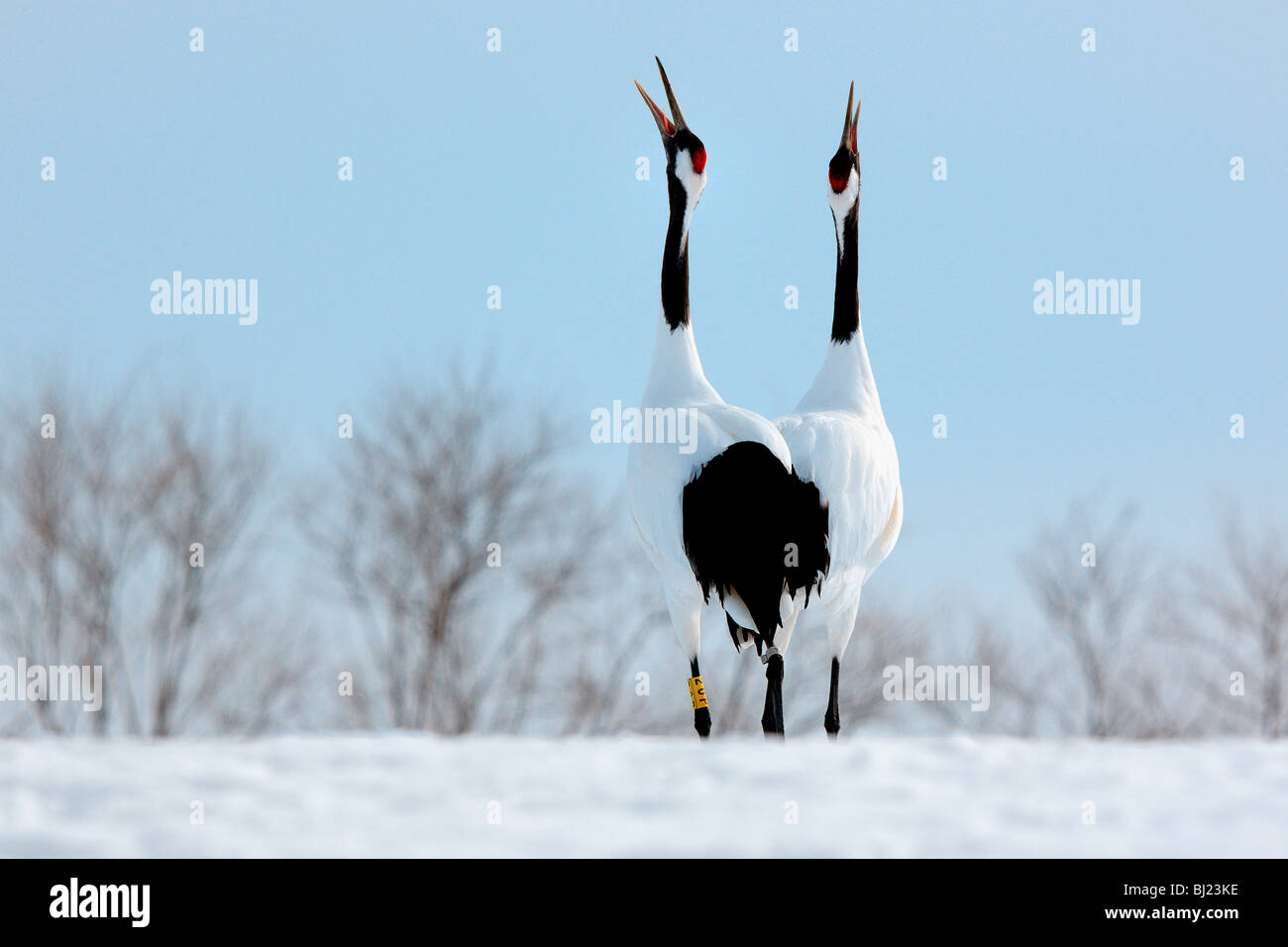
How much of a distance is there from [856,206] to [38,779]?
7.51m

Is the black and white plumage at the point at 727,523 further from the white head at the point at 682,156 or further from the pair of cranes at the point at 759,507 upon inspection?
the white head at the point at 682,156

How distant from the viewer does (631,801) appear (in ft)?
11.9

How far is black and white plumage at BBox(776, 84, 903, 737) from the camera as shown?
26.0 feet

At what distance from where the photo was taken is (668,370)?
8734 mm

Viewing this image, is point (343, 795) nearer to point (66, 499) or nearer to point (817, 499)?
point (817, 499)

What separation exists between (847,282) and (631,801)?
21.8ft

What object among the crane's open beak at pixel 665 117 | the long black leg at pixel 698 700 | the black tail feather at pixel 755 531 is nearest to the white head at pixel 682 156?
the crane's open beak at pixel 665 117

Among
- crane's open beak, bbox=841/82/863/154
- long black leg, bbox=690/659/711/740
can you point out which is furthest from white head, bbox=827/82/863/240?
long black leg, bbox=690/659/711/740

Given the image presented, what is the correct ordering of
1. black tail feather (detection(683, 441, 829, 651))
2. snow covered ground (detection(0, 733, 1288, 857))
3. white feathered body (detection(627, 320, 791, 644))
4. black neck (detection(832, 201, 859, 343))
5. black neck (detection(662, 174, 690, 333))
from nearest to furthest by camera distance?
1. snow covered ground (detection(0, 733, 1288, 857))
2. black tail feather (detection(683, 441, 829, 651))
3. white feathered body (detection(627, 320, 791, 644))
4. black neck (detection(662, 174, 690, 333))
5. black neck (detection(832, 201, 859, 343))

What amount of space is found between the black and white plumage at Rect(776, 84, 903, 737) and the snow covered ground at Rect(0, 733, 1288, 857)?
129 inches

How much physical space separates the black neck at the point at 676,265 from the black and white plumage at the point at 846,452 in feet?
3.42

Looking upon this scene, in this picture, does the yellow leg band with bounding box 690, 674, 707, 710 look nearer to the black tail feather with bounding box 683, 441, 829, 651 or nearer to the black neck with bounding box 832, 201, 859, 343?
the black tail feather with bounding box 683, 441, 829, 651

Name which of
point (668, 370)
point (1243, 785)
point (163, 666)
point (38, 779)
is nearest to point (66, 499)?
point (163, 666)

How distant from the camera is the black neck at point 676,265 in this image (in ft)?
29.3
